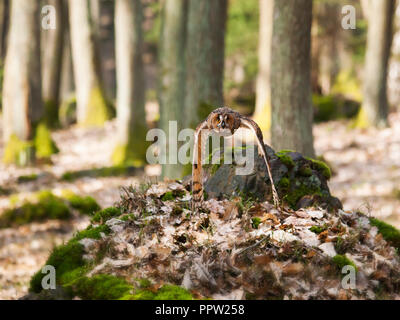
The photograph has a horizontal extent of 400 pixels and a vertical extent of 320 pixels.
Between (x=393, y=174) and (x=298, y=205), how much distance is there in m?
6.69

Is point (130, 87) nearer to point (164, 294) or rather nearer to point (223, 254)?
point (223, 254)

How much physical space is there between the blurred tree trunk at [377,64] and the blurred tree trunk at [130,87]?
23.2 ft

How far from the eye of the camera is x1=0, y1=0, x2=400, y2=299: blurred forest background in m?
7.61

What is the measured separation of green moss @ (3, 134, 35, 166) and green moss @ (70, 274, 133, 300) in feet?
29.8

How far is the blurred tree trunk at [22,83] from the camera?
11438 mm

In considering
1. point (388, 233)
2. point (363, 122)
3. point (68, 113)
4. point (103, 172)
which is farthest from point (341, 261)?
point (68, 113)

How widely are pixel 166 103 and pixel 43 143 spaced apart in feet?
16.3

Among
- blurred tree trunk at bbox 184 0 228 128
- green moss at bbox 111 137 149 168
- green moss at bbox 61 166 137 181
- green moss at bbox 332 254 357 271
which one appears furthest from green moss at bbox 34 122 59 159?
green moss at bbox 332 254 357 271

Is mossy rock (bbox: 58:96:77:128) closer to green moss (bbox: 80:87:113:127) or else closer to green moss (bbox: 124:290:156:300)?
green moss (bbox: 80:87:113:127)

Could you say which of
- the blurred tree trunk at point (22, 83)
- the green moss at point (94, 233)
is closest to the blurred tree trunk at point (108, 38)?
the blurred tree trunk at point (22, 83)

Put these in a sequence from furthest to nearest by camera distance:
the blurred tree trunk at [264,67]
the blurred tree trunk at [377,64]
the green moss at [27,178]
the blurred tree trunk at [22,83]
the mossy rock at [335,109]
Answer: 1. the mossy rock at [335,109]
2. the blurred tree trunk at [264,67]
3. the blurred tree trunk at [377,64]
4. the blurred tree trunk at [22,83]
5. the green moss at [27,178]

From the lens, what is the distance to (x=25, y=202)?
8.58 meters

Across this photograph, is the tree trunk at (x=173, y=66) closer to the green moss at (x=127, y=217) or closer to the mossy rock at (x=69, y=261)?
the green moss at (x=127, y=217)
